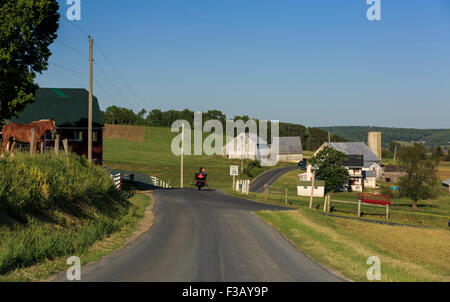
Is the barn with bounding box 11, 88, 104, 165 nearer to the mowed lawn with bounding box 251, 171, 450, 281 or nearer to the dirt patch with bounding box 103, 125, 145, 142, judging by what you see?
the mowed lawn with bounding box 251, 171, 450, 281

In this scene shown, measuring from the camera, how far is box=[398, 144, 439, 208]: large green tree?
6556 cm

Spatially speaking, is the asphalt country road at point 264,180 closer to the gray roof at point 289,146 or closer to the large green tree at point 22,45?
the gray roof at point 289,146

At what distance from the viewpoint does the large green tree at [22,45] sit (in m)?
27.2

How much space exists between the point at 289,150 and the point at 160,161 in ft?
165

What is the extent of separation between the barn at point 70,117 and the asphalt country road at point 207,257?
117 feet

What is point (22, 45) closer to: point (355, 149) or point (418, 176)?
point (418, 176)

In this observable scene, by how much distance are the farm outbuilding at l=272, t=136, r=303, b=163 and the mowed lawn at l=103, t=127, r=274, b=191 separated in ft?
76.4

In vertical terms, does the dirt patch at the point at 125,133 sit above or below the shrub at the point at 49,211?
above

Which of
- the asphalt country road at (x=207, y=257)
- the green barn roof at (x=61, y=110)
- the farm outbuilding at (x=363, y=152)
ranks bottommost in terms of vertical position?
the asphalt country road at (x=207, y=257)

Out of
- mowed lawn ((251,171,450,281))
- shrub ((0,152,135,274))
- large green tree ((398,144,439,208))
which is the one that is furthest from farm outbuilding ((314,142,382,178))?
shrub ((0,152,135,274))

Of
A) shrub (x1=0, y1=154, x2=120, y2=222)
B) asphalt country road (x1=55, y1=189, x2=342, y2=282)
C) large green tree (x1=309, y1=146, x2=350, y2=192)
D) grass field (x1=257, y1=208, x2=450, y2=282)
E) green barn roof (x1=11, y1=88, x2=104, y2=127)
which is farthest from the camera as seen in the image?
large green tree (x1=309, y1=146, x2=350, y2=192)

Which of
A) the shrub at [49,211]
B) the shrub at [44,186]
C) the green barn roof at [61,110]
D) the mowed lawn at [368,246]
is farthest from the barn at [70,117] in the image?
the mowed lawn at [368,246]

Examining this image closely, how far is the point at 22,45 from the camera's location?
94.5ft
